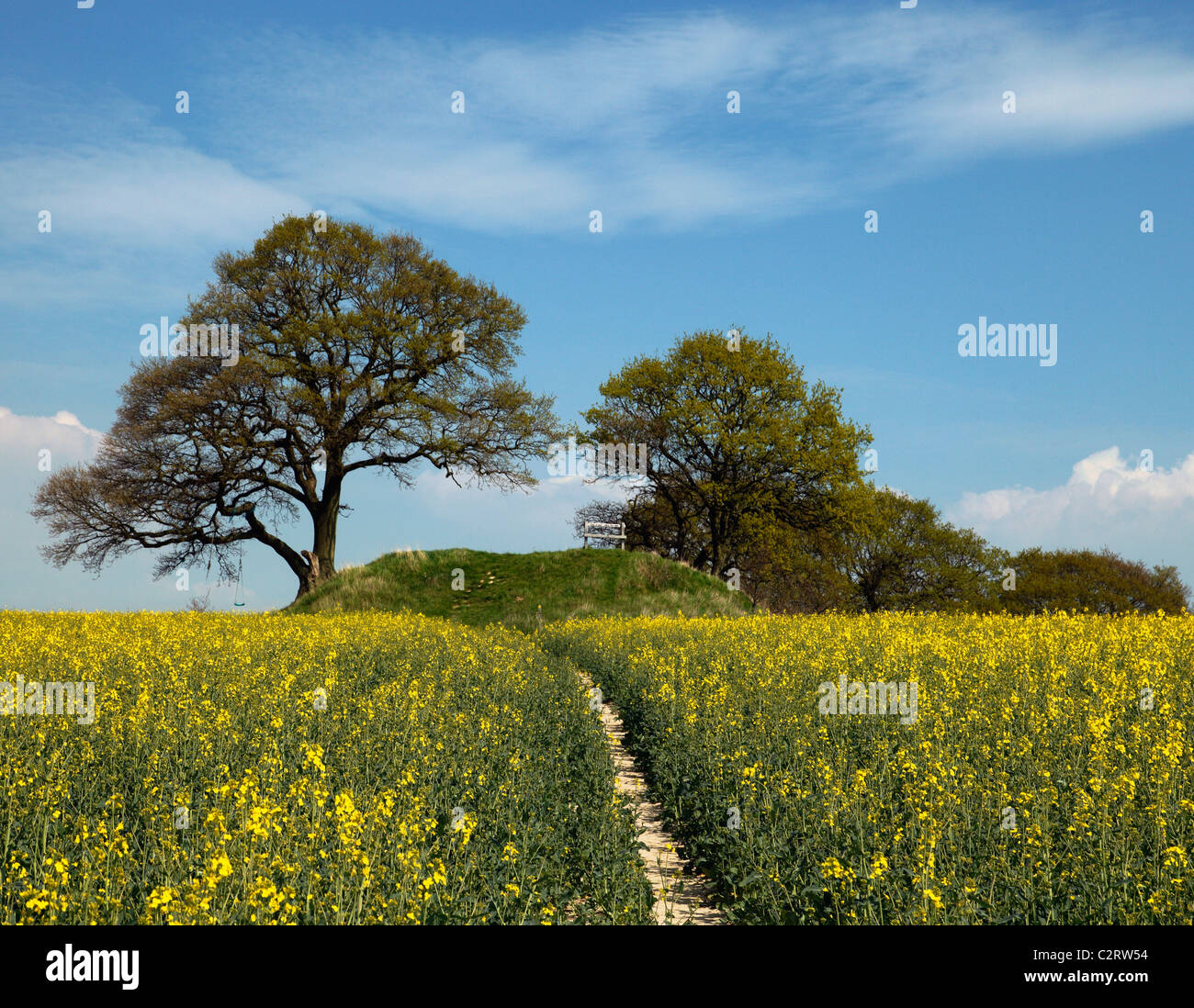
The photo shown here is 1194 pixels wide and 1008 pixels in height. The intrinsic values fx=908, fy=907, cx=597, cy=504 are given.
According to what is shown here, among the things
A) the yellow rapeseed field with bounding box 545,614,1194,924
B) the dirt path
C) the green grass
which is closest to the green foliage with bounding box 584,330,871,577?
the green grass

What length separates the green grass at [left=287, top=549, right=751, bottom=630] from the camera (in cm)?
3266

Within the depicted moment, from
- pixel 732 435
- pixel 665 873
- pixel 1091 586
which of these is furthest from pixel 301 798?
pixel 1091 586

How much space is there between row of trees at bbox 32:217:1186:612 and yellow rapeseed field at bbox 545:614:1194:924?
78.3ft

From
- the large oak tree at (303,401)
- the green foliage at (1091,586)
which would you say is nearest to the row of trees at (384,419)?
the large oak tree at (303,401)

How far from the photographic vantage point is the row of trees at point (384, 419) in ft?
115

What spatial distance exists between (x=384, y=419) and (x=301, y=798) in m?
30.5

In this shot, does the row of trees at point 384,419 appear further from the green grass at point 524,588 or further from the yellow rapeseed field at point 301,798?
the yellow rapeseed field at point 301,798

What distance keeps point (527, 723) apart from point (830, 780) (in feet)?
14.9

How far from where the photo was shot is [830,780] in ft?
25.5

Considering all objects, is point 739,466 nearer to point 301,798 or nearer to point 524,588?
point 524,588

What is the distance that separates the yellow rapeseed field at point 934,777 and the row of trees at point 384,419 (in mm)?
23852

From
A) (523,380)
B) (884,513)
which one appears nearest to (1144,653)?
(523,380)

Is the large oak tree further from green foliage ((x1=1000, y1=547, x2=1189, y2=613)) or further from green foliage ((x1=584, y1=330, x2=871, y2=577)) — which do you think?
green foliage ((x1=1000, y1=547, x2=1189, y2=613))
